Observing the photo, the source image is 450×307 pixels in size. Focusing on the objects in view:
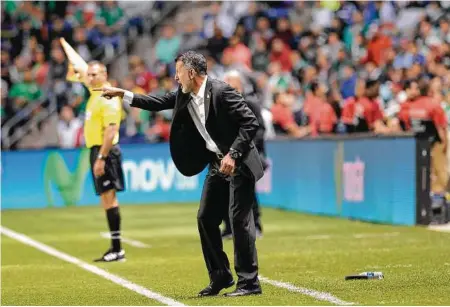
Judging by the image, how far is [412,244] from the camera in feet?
47.5

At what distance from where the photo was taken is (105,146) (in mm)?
13508

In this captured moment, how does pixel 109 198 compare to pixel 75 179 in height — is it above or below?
above

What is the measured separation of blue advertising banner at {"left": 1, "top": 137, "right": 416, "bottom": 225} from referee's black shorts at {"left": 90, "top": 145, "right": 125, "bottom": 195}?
5.24 metres

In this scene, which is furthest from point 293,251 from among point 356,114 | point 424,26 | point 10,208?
point 424,26

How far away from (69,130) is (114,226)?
34.6ft

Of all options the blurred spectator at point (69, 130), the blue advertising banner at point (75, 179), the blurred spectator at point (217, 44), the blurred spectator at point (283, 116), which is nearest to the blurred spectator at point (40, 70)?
the blurred spectator at point (69, 130)

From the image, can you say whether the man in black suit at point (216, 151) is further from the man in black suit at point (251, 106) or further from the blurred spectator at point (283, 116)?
the blurred spectator at point (283, 116)

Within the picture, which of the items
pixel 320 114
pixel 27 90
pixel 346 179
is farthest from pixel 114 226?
pixel 27 90

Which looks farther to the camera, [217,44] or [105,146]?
[217,44]

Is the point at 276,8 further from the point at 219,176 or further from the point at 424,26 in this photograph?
the point at 219,176

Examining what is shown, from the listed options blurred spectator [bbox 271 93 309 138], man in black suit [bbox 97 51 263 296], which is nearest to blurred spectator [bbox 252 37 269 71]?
blurred spectator [bbox 271 93 309 138]

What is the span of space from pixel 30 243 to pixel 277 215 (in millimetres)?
5476

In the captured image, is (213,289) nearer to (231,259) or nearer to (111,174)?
(231,259)

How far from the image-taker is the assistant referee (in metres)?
13.5
